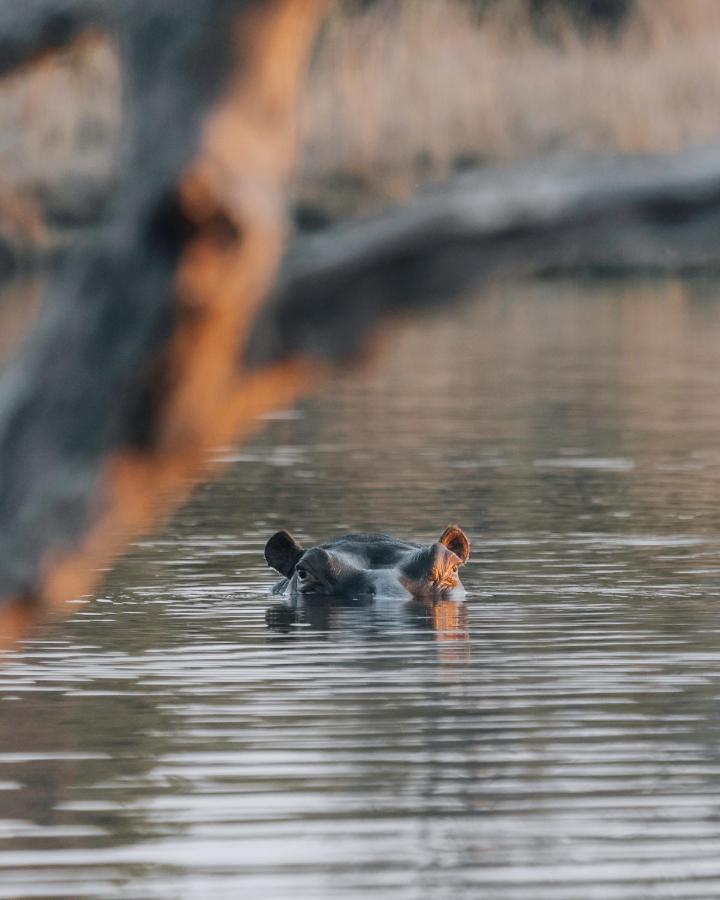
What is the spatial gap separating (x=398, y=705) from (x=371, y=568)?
267 cm

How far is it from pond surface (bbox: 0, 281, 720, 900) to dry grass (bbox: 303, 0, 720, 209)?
9.39 metres

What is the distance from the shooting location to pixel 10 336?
922 inches

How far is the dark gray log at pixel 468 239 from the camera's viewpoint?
9.76 ft

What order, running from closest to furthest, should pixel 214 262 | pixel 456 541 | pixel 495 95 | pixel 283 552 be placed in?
1. pixel 214 262
2. pixel 456 541
3. pixel 283 552
4. pixel 495 95

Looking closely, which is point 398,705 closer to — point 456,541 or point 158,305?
point 456,541

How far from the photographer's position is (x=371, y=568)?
33.2ft

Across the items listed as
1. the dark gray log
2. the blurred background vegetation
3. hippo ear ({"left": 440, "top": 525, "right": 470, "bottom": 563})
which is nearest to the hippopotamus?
hippo ear ({"left": 440, "top": 525, "right": 470, "bottom": 563})

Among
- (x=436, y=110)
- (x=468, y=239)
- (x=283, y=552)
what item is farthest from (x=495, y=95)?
(x=468, y=239)

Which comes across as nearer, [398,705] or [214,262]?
[214,262]

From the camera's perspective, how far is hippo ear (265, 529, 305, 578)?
1018cm

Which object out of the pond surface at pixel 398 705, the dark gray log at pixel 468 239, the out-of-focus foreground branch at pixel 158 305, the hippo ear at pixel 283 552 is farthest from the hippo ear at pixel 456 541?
the dark gray log at pixel 468 239

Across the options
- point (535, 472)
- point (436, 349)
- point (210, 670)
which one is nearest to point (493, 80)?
point (436, 349)

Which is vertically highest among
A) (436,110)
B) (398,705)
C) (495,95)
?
(495,95)

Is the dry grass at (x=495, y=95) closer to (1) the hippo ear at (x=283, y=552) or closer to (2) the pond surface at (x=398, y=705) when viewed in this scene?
(2) the pond surface at (x=398, y=705)
